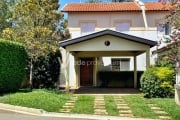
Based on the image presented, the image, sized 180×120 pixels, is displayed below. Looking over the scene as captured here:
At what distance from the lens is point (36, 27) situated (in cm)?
2194

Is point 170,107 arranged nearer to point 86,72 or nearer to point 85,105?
point 85,105

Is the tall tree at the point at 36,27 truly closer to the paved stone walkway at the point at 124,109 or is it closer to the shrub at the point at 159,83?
the shrub at the point at 159,83

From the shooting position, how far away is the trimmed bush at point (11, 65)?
17875 millimetres

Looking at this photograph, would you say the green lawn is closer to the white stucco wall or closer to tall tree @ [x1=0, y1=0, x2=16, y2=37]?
the white stucco wall

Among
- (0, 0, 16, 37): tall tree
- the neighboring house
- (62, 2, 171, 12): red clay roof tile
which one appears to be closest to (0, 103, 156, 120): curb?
the neighboring house

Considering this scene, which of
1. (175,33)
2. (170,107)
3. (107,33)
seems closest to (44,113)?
(170,107)

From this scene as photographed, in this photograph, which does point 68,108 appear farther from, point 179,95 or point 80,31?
point 80,31

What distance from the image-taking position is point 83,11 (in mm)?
30109

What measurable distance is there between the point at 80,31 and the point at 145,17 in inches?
212

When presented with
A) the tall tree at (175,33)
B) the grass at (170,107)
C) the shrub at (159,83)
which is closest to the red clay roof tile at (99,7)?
the shrub at (159,83)

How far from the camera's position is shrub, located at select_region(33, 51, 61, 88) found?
2505 cm

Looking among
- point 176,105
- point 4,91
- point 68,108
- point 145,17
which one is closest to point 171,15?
point 176,105

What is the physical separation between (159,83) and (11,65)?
734 centimetres

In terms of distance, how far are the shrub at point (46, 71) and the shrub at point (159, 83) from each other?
9041 mm
